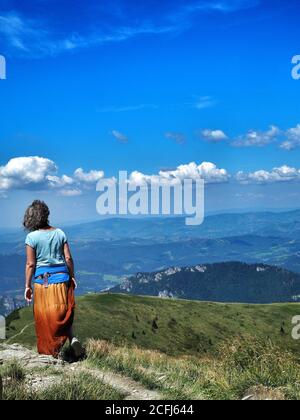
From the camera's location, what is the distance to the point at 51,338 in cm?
1183

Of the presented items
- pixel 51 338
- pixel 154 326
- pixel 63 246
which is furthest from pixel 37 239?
pixel 154 326

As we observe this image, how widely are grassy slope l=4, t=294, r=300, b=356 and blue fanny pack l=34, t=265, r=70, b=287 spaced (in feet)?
222

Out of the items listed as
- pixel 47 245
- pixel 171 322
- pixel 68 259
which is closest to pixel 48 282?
pixel 68 259

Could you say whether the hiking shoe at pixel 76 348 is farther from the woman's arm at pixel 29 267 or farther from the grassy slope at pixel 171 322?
the grassy slope at pixel 171 322

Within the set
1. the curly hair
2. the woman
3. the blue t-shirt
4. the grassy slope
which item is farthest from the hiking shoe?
the grassy slope

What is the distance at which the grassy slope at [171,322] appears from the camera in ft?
324

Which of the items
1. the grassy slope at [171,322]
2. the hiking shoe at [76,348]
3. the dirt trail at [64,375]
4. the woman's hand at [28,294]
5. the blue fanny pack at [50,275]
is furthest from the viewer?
the grassy slope at [171,322]

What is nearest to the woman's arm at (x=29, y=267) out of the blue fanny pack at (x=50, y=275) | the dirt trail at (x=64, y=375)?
the blue fanny pack at (x=50, y=275)

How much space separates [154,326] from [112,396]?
10906 centimetres

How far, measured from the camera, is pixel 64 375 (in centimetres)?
1000

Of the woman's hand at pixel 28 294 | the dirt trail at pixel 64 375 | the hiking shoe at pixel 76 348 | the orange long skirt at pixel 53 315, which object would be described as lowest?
the dirt trail at pixel 64 375

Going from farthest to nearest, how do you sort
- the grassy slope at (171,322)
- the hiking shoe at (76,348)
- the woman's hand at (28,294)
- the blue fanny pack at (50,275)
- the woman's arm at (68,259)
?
1. the grassy slope at (171,322)
2. the woman's arm at (68,259)
3. the blue fanny pack at (50,275)
4. the hiking shoe at (76,348)
5. the woman's hand at (28,294)

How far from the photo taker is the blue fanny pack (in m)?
11.9

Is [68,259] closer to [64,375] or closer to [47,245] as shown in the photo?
[47,245]
